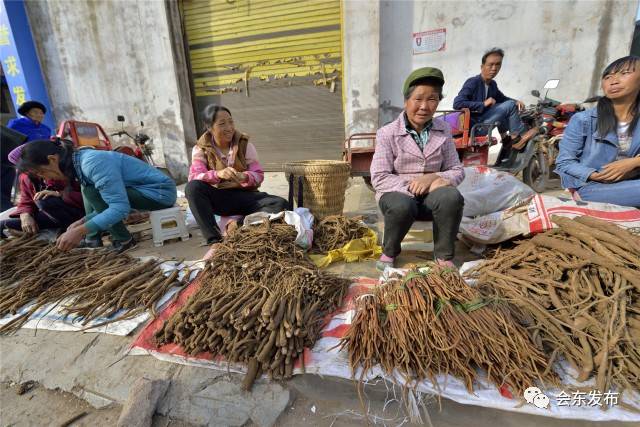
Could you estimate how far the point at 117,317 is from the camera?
1937 millimetres

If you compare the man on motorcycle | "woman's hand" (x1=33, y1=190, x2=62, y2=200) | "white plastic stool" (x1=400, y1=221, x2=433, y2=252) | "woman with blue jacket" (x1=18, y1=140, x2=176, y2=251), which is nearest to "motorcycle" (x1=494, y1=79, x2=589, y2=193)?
the man on motorcycle

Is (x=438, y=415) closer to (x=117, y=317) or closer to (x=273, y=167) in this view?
(x=117, y=317)

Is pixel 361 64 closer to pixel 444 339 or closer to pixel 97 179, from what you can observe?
pixel 97 179

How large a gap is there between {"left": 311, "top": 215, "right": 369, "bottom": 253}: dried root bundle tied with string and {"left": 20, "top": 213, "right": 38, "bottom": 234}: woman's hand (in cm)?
296

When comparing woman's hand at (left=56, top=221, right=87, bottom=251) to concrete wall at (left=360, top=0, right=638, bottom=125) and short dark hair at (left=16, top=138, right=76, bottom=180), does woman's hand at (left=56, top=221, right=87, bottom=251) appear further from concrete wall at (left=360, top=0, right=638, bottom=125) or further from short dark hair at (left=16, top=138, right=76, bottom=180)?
concrete wall at (left=360, top=0, right=638, bottom=125)

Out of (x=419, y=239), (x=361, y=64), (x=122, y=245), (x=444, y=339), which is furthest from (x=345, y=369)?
(x=361, y=64)

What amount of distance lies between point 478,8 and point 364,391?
6.08 metres

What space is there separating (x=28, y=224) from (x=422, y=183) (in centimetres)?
393

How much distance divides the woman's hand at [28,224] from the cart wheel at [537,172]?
6260 millimetres

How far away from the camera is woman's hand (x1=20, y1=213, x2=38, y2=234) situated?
3071 mm

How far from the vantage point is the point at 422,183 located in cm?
219

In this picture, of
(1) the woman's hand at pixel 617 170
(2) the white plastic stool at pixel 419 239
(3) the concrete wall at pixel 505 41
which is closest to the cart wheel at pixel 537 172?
(3) the concrete wall at pixel 505 41

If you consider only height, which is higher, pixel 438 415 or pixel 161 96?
pixel 161 96

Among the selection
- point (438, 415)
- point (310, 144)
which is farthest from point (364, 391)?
point (310, 144)
